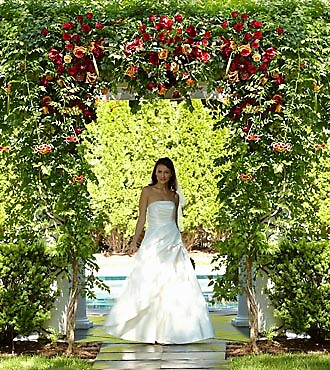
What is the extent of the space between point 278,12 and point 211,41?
585mm

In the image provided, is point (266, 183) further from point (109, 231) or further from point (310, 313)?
point (109, 231)

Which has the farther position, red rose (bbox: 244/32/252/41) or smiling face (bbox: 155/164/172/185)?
smiling face (bbox: 155/164/172/185)

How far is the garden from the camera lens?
6246 mm

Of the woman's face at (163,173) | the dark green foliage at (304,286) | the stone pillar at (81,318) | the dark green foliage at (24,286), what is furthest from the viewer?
the stone pillar at (81,318)

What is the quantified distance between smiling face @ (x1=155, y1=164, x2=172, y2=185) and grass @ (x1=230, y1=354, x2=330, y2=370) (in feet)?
6.39

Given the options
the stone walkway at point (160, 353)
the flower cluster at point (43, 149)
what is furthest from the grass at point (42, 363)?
the flower cluster at point (43, 149)

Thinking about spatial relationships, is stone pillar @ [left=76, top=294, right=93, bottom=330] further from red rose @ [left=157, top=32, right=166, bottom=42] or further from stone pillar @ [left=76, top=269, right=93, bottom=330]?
red rose @ [left=157, top=32, right=166, bottom=42]

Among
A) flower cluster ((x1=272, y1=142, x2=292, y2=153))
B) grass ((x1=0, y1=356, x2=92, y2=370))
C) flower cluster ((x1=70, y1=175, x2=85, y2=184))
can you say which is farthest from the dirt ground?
flower cluster ((x1=272, y1=142, x2=292, y2=153))

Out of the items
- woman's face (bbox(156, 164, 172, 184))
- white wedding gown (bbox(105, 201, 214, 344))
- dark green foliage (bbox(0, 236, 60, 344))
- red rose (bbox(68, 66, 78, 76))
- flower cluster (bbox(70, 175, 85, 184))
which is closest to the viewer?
red rose (bbox(68, 66, 78, 76))

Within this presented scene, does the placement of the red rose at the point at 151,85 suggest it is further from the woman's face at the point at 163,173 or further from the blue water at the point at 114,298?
the blue water at the point at 114,298

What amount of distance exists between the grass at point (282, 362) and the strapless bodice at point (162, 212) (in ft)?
5.45

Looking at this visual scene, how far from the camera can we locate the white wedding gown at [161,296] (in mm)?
7324

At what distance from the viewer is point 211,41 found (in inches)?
247

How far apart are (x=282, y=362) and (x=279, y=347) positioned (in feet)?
2.41
